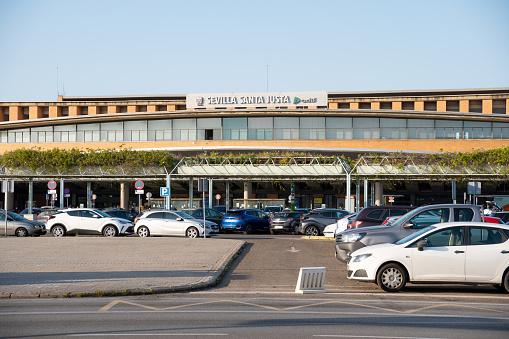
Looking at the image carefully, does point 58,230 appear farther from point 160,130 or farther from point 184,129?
point 160,130

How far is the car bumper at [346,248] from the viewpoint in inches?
661

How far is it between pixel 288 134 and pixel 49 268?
50.5m

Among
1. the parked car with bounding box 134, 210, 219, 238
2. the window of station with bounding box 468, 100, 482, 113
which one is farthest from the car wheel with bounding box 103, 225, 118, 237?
the window of station with bounding box 468, 100, 482, 113

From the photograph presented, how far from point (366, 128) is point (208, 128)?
17110mm

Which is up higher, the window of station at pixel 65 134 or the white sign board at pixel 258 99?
the white sign board at pixel 258 99

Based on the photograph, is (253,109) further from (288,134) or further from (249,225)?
(249,225)

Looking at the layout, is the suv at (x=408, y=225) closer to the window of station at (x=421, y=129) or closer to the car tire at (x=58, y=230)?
the car tire at (x=58, y=230)

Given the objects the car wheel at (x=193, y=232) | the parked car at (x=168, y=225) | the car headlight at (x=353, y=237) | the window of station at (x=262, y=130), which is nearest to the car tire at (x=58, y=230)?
the parked car at (x=168, y=225)

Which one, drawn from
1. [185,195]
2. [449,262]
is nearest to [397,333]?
[449,262]

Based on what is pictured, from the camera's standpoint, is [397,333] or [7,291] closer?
[397,333]

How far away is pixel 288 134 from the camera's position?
216 ft

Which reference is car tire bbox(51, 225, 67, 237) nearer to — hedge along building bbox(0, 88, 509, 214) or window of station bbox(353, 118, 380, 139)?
hedge along building bbox(0, 88, 509, 214)

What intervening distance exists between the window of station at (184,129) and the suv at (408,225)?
51.2m

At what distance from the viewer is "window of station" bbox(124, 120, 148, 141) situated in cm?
6850
